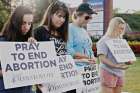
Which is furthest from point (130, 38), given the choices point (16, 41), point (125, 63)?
point (16, 41)

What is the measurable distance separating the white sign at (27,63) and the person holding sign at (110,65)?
1.47m

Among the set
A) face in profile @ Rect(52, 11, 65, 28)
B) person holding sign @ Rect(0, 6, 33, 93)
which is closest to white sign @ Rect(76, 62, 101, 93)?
face in profile @ Rect(52, 11, 65, 28)

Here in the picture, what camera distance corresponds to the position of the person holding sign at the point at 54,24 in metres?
5.56

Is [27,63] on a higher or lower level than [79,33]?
lower

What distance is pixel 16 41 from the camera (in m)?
5.22

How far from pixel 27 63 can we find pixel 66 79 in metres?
0.75

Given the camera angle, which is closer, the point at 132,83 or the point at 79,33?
the point at 79,33

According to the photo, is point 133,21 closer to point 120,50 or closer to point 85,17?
point 120,50

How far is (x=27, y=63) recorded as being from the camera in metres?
5.36

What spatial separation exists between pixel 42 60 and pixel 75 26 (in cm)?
85

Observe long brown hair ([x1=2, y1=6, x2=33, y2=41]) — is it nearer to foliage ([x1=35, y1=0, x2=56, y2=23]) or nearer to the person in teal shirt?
the person in teal shirt

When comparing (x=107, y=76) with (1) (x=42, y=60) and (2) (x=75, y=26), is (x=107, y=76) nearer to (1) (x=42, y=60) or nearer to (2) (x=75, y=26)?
(2) (x=75, y=26)

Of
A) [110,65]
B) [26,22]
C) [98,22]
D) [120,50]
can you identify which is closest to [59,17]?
[26,22]

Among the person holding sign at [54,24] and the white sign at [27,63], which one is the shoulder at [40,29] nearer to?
the person holding sign at [54,24]
